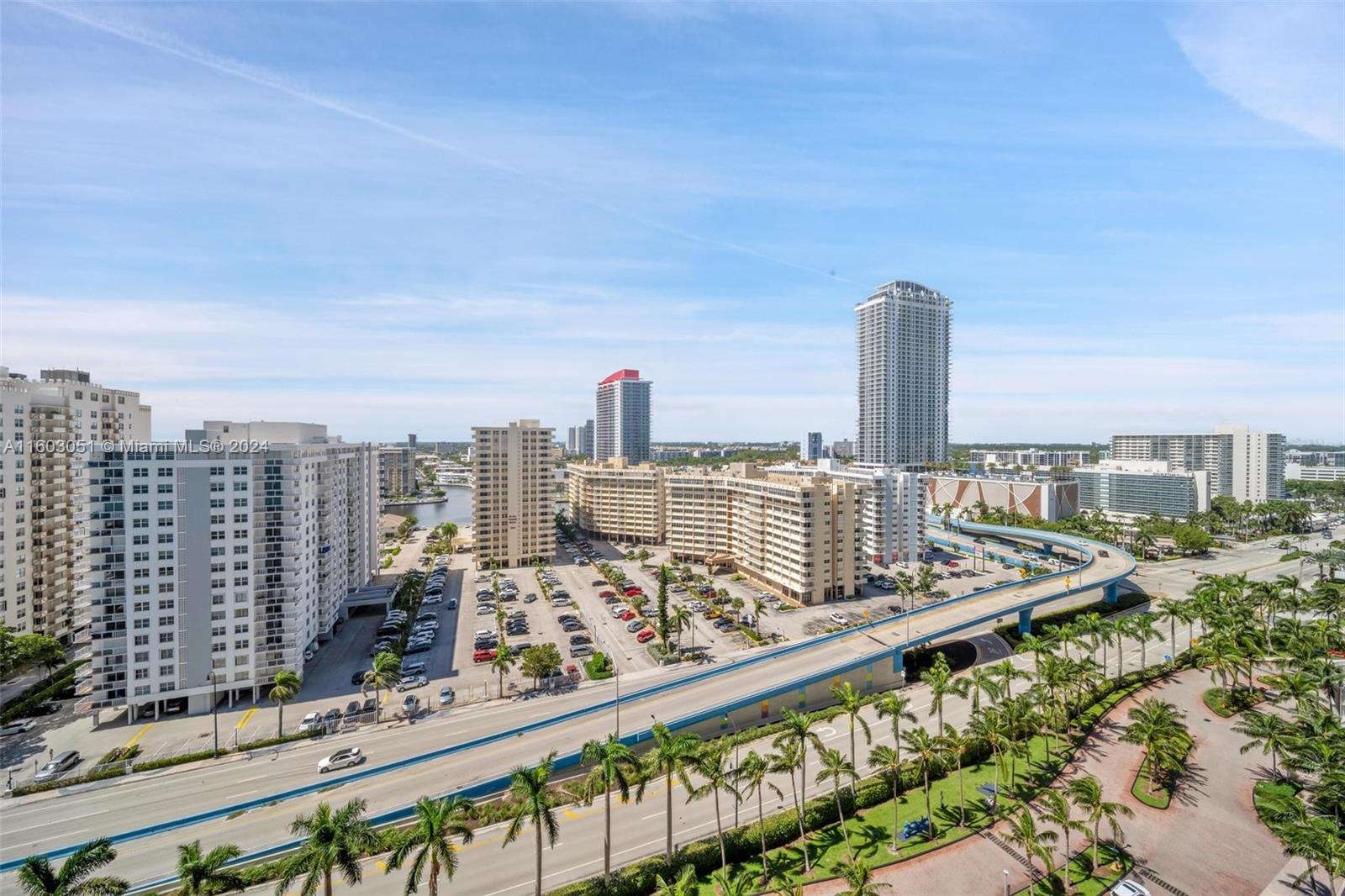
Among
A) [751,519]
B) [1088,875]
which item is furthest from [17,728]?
[751,519]

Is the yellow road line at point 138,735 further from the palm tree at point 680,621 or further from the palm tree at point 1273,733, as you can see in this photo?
the palm tree at point 1273,733

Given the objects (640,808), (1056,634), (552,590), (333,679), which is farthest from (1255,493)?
(333,679)

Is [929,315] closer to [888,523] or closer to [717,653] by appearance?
[888,523]

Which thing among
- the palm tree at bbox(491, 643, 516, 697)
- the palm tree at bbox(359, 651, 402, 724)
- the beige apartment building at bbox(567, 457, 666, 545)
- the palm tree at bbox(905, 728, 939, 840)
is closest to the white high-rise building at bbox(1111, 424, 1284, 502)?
the beige apartment building at bbox(567, 457, 666, 545)

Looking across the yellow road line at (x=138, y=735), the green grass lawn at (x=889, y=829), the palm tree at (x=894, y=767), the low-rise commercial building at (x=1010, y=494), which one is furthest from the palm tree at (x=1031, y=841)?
the low-rise commercial building at (x=1010, y=494)

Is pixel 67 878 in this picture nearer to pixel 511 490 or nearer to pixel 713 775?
pixel 713 775

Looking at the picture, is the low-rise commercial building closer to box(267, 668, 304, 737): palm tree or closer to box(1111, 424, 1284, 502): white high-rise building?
box(1111, 424, 1284, 502): white high-rise building
